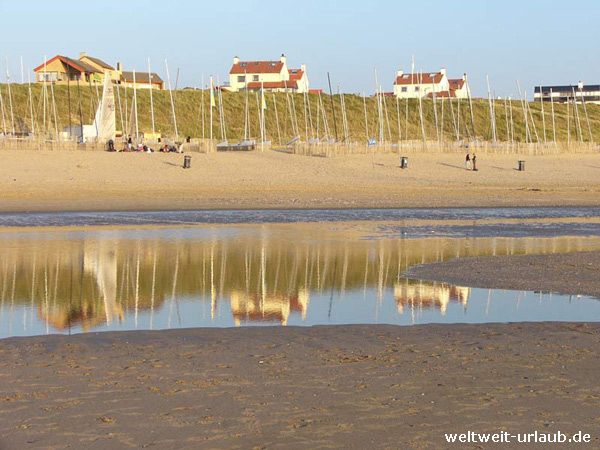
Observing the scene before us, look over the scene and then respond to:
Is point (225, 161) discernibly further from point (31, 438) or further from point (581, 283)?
point (31, 438)

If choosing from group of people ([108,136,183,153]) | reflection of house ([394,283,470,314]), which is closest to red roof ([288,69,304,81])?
group of people ([108,136,183,153])

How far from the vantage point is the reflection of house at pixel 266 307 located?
1092 cm

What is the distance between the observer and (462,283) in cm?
1397

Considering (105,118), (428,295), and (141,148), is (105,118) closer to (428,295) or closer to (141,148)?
(141,148)

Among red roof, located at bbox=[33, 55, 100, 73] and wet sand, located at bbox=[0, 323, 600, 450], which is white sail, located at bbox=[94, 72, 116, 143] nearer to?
red roof, located at bbox=[33, 55, 100, 73]

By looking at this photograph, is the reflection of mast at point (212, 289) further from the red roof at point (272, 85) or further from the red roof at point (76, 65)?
the red roof at point (272, 85)

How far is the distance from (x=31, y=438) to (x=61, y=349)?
2890 millimetres

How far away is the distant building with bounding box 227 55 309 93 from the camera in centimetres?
11300

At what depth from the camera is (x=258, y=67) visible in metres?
114

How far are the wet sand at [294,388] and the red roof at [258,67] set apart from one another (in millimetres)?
106351

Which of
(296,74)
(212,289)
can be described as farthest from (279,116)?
(212,289)

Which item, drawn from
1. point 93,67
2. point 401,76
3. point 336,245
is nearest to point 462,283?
point 336,245

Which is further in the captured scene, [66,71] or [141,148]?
[66,71]

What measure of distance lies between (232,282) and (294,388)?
721cm
